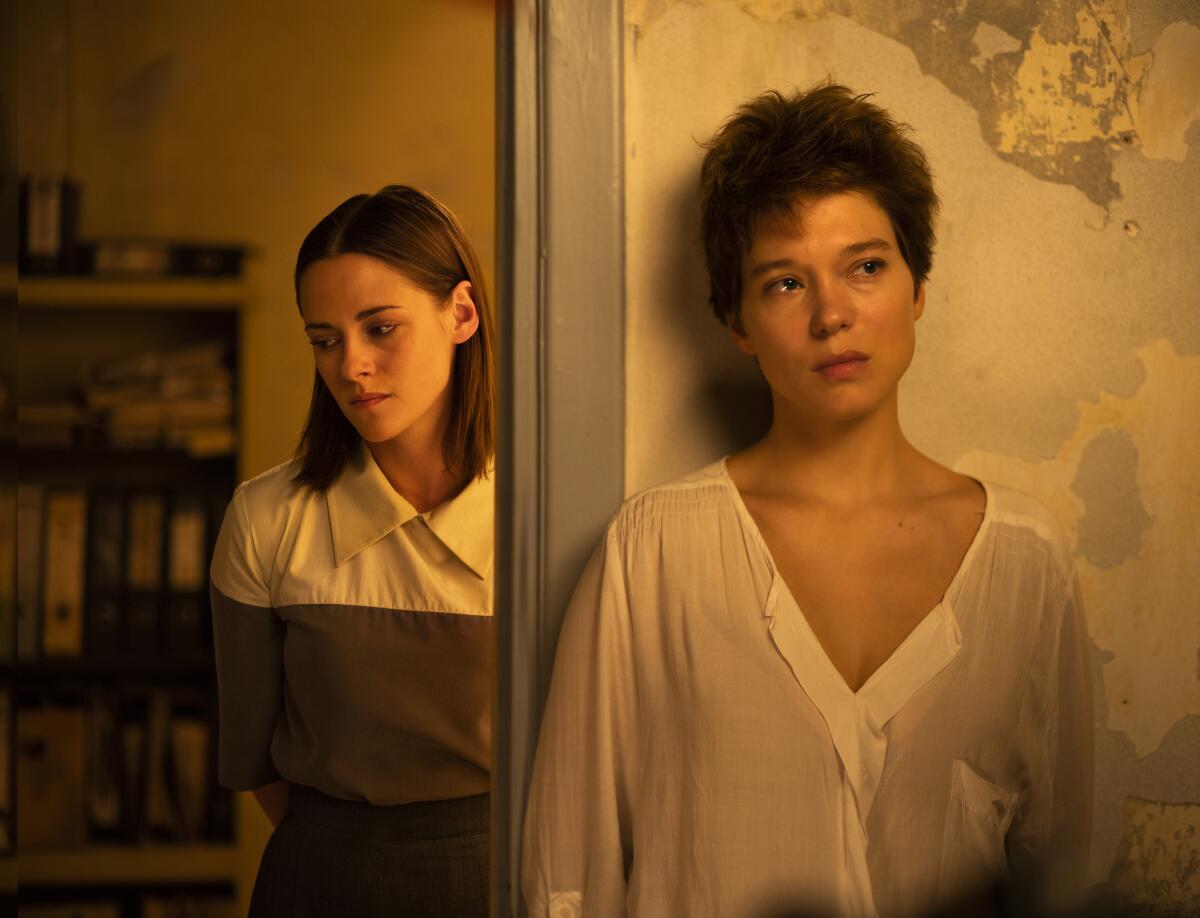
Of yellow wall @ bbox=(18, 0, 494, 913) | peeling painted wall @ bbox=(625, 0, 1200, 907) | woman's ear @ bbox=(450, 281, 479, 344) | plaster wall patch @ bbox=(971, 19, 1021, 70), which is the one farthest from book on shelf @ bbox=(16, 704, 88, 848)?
plaster wall patch @ bbox=(971, 19, 1021, 70)

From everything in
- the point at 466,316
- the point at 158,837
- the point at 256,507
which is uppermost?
the point at 466,316

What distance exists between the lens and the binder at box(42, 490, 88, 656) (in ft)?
3.69

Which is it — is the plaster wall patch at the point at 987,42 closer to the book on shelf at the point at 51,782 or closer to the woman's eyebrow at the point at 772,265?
the woman's eyebrow at the point at 772,265

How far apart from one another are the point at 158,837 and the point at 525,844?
479 mm

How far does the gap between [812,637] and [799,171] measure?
45 centimetres

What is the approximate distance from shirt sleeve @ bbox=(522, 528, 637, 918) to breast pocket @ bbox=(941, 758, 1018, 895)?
1.04 ft

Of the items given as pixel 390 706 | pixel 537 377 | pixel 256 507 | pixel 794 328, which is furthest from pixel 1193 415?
pixel 256 507

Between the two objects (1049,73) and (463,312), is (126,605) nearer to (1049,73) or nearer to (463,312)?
(463,312)

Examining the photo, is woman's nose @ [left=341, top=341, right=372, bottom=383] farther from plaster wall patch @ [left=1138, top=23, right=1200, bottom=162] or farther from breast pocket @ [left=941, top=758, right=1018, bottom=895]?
plaster wall patch @ [left=1138, top=23, right=1200, bottom=162]

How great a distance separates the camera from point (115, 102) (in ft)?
3.50

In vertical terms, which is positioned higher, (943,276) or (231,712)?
(943,276)

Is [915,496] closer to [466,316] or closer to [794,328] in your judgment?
[794,328]

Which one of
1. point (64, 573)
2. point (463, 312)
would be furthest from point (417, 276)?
point (64, 573)

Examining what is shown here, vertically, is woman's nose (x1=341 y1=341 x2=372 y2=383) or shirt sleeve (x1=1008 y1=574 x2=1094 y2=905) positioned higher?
woman's nose (x1=341 y1=341 x2=372 y2=383)
